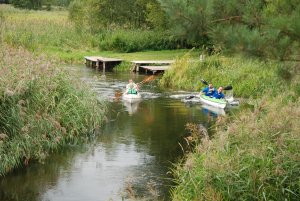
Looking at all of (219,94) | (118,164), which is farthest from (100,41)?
(118,164)

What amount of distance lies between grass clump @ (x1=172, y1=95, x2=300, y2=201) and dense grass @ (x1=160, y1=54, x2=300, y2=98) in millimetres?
11067

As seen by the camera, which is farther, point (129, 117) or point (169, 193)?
point (129, 117)

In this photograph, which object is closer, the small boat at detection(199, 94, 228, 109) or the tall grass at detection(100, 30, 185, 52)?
the small boat at detection(199, 94, 228, 109)

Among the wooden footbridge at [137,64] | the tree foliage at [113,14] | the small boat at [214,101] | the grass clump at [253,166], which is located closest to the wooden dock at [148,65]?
the wooden footbridge at [137,64]

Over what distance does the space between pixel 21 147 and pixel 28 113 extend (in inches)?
45.6

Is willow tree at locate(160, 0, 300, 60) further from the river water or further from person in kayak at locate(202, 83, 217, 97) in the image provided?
person in kayak at locate(202, 83, 217, 97)

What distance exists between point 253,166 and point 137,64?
2665 cm

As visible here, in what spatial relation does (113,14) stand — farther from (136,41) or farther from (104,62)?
(104,62)

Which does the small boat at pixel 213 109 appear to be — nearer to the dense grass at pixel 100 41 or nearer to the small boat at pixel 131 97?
the small boat at pixel 131 97

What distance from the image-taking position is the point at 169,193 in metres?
11.8

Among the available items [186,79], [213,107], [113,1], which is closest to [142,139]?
[213,107]

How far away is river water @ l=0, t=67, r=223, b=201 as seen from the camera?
39.3 feet

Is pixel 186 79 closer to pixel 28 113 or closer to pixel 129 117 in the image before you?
pixel 129 117

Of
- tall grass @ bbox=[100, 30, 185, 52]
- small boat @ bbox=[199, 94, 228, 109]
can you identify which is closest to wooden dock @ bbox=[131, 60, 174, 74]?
tall grass @ bbox=[100, 30, 185, 52]
